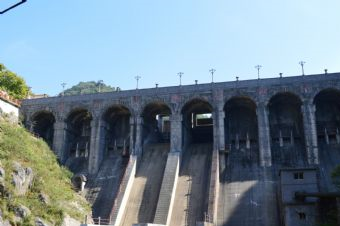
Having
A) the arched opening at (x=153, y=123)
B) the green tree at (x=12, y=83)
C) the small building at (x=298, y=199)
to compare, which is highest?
the green tree at (x=12, y=83)

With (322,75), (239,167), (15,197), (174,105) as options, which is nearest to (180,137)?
(174,105)

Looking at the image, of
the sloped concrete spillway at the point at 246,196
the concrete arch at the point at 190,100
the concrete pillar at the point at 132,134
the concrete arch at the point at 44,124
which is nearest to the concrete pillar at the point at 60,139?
the concrete arch at the point at 44,124

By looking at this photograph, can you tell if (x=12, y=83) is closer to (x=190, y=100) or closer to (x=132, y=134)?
(x=132, y=134)

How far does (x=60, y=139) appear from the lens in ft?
149

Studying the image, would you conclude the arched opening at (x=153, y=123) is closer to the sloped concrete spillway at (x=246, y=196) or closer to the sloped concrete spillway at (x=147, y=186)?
the sloped concrete spillway at (x=147, y=186)

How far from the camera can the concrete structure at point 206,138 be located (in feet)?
111

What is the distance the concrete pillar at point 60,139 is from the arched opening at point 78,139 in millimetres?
710

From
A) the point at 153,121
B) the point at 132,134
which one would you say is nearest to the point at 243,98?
the point at 153,121

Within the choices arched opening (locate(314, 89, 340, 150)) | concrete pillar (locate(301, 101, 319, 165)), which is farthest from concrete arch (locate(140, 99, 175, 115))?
arched opening (locate(314, 89, 340, 150))

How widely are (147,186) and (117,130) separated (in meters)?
12.5

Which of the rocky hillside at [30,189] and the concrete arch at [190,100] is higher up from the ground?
the concrete arch at [190,100]

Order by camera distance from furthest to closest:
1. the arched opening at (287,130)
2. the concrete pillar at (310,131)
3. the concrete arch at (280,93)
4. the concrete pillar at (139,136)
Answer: the concrete pillar at (139,136) → the concrete arch at (280,93) → the arched opening at (287,130) → the concrete pillar at (310,131)

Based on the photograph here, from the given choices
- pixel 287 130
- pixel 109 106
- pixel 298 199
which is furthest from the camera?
pixel 109 106

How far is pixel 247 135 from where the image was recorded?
42.0 m
